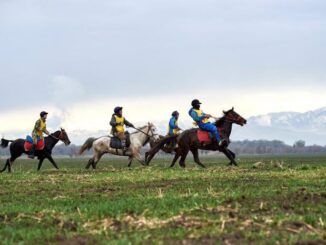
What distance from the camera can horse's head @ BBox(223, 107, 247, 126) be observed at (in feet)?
90.4

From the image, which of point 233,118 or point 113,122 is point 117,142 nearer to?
point 113,122

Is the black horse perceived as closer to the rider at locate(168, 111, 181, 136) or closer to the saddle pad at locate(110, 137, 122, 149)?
the saddle pad at locate(110, 137, 122, 149)

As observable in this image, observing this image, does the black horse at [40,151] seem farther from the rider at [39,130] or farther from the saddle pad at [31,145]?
the rider at [39,130]

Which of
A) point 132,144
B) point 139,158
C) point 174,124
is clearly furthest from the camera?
point 174,124

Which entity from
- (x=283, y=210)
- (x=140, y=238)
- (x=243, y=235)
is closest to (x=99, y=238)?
(x=140, y=238)

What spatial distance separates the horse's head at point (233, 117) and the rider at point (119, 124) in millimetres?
5102

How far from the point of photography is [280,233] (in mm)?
8266

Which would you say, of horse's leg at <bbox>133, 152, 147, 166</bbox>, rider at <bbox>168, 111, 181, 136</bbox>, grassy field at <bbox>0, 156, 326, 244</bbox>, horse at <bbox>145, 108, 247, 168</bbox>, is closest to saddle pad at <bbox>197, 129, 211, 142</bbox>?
horse at <bbox>145, 108, 247, 168</bbox>

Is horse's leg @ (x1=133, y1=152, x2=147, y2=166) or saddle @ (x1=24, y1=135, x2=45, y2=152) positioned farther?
horse's leg @ (x1=133, y1=152, x2=147, y2=166)

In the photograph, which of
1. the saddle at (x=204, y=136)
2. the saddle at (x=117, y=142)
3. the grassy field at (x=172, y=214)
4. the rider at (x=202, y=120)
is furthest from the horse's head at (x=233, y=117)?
the grassy field at (x=172, y=214)

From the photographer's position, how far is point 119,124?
30.0 metres

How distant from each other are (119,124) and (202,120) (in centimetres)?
488

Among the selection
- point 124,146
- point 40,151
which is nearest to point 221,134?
point 124,146

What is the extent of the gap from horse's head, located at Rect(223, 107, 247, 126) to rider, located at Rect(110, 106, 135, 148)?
16.7ft
